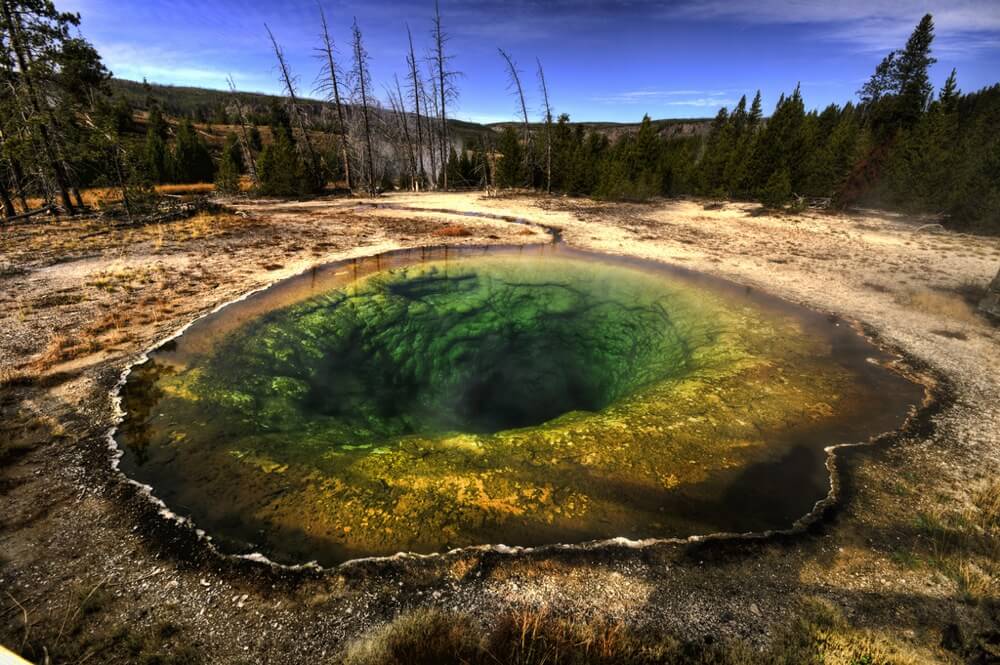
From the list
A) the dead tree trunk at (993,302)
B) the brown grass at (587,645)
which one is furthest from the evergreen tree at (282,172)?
the dead tree trunk at (993,302)

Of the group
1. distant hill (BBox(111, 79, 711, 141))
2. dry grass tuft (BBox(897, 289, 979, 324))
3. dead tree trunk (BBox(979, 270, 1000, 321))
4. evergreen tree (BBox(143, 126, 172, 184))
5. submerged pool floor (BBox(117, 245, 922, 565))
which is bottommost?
submerged pool floor (BBox(117, 245, 922, 565))

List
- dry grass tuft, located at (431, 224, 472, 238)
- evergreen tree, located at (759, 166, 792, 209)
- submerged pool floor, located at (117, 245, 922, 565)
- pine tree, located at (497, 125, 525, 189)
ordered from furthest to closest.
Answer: pine tree, located at (497, 125, 525, 189) → evergreen tree, located at (759, 166, 792, 209) → dry grass tuft, located at (431, 224, 472, 238) → submerged pool floor, located at (117, 245, 922, 565)

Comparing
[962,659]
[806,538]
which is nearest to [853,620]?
[962,659]

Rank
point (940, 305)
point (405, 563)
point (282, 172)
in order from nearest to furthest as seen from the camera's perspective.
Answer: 1. point (405, 563)
2. point (940, 305)
3. point (282, 172)

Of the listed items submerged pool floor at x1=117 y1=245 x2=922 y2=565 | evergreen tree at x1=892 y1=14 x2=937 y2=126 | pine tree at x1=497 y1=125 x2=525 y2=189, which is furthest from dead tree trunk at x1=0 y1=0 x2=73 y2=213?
evergreen tree at x1=892 y1=14 x2=937 y2=126

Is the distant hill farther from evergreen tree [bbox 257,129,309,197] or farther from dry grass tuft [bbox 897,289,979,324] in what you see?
dry grass tuft [bbox 897,289,979,324]

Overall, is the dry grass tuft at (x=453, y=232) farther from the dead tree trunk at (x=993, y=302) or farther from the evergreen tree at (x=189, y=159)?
the evergreen tree at (x=189, y=159)

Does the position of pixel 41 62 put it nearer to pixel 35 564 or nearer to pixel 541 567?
pixel 35 564

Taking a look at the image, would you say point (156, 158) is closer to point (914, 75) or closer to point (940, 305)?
point (940, 305)

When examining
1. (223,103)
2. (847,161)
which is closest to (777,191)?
(847,161)
